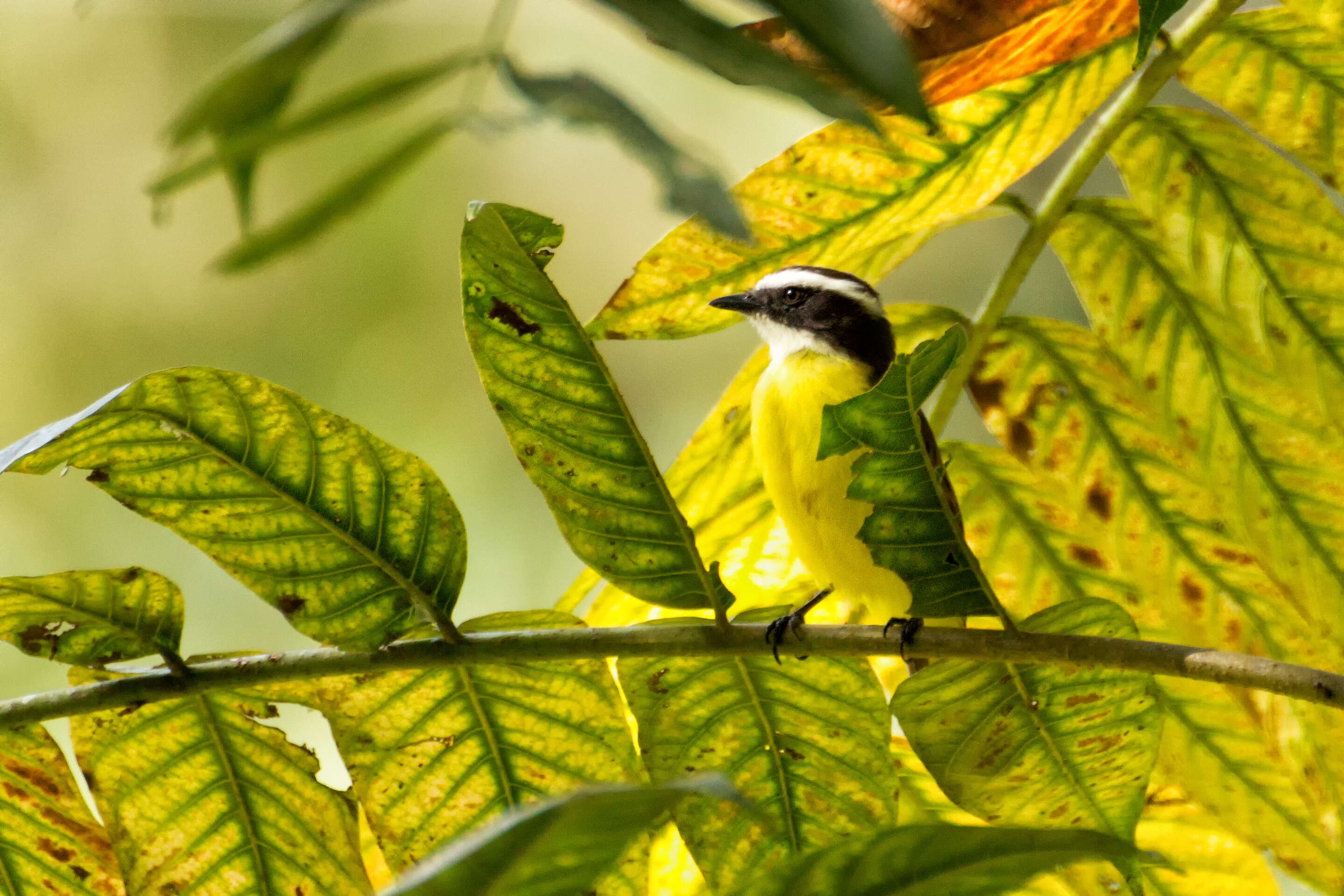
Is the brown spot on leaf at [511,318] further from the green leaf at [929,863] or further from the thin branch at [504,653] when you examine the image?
the green leaf at [929,863]

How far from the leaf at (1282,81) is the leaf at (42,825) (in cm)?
147

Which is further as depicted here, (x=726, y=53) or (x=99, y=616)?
(x=99, y=616)

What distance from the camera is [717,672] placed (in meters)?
1.32

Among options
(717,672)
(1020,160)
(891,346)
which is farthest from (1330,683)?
(891,346)

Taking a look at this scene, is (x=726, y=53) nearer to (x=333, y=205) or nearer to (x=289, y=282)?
(x=333, y=205)

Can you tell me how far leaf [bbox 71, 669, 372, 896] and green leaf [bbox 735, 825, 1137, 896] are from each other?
2.34 feet

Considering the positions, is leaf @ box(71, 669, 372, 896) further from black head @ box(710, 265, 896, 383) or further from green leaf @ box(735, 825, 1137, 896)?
black head @ box(710, 265, 896, 383)

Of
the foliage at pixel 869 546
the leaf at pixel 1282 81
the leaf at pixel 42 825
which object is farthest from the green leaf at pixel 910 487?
the leaf at pixel 42 825

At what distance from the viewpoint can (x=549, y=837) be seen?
547 mm

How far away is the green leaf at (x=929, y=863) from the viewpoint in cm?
63

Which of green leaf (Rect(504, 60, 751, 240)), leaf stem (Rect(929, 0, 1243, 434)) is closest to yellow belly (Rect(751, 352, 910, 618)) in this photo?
leaf stem (Rect(929, 0, 1243, 434))

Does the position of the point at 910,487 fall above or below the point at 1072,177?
below

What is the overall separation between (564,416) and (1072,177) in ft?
2.45

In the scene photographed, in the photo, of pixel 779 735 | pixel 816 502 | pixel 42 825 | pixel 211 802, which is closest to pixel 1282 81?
pixel 816 502
